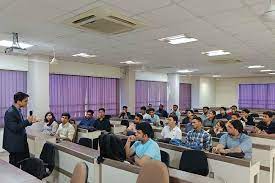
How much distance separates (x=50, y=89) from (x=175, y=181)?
5.75 metres

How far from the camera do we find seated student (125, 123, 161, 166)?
2766 mm

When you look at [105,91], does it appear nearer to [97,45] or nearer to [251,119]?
[97,45]

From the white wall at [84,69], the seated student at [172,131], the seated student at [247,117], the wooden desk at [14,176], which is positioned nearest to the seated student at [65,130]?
the seated student at [172,131]

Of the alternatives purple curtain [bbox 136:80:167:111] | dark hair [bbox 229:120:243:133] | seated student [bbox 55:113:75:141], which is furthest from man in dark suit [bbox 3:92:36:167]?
purple curtain [bbox 136:80:167:111]

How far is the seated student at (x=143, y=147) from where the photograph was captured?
2.77 m

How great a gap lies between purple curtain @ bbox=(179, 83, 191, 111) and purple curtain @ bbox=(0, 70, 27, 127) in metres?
8.21

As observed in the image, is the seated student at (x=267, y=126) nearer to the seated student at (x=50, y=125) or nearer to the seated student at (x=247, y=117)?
the seated student at (x=247, y=117)

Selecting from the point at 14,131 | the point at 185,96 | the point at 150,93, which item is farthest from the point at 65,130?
the point at 185,96

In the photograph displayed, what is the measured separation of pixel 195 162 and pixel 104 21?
212cm

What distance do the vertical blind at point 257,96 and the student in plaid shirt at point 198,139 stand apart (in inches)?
423

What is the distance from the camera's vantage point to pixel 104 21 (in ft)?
10.4

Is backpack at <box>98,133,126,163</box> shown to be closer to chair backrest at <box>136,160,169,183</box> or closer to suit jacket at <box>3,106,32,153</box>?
chair backrest at <box>136,160,169,183</box>

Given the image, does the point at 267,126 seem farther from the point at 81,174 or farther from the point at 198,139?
the point at 81,174

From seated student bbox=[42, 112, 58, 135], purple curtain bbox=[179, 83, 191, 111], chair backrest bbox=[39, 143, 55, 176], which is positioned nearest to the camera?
chair backrest bbox=[39, 143, 55, 176]
